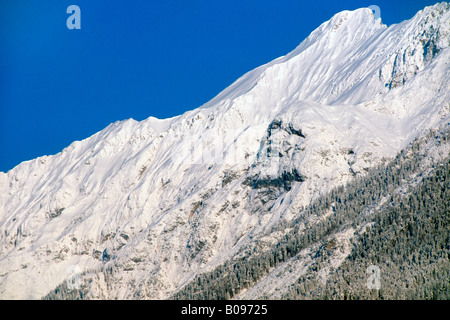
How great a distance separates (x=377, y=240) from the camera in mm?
123062

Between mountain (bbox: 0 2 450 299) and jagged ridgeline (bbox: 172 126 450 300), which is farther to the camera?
mountain (bbox: 0 2 450 299)

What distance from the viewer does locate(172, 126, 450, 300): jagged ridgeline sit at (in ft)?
369

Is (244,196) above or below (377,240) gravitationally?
above

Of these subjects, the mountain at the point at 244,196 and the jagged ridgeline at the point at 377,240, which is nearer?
the jagged ridgeline at the point at 377,240

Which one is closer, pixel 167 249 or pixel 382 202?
pixel 382 202

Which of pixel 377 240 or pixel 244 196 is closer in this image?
pixel 377 240

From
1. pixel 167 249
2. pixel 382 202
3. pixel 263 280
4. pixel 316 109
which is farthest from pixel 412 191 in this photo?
pixel 167 249

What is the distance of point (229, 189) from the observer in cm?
17538

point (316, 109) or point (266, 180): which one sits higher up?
point (316, 109)

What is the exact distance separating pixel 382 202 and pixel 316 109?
181ft

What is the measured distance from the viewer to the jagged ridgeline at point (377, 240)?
112375 millimetres
